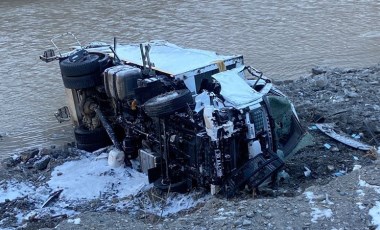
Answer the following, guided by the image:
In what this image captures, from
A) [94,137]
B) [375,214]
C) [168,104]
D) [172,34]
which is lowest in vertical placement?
[172,34]

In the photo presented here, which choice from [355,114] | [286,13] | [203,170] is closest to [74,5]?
[286,13]

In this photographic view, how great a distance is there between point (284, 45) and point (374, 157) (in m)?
9.15

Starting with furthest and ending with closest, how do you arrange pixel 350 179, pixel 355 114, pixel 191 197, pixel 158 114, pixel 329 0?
pixel 329 0 < pixel 355 114 < pixel 191 197 < pixel 158 114 < pixel 350 179

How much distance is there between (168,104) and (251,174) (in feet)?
4.15

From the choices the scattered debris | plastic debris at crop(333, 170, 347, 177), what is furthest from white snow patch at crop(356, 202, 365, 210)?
the scattered debris

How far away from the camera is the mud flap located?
7.36 m

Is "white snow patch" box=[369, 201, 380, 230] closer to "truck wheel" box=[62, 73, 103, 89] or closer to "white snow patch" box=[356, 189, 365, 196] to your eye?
"white snow patch" box=[356, 189, 365, 196]

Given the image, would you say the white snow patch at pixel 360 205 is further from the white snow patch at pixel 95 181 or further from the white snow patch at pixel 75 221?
the white snow patch at pixel 95 181

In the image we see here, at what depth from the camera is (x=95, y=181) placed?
877cm

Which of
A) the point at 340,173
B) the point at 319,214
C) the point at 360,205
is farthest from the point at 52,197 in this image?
the point at 360,205

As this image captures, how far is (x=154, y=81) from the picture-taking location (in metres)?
7.98

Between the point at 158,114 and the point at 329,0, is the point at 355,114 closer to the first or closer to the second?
the point at 158,114

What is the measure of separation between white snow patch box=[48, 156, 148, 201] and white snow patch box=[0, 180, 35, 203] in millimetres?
308

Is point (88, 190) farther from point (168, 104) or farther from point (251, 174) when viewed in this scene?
point (251, 174)
